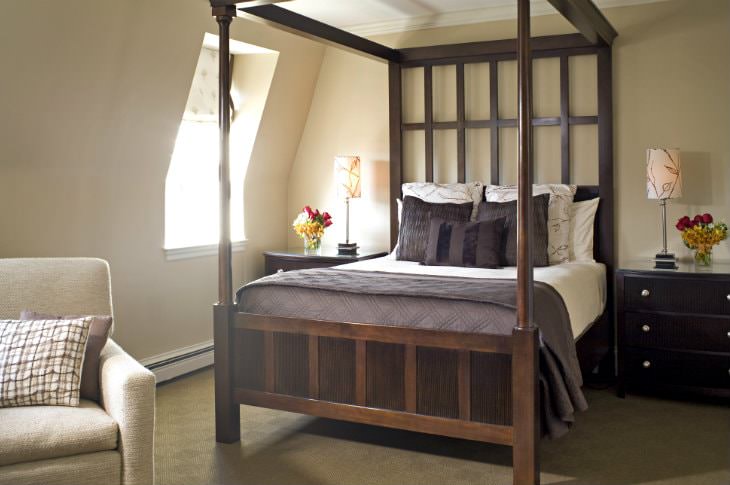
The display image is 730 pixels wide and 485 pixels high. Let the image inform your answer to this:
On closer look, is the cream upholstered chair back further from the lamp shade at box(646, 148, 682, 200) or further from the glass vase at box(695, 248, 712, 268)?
the glass vase at box(695, 248, 712, 268)

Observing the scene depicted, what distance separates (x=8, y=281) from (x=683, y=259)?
3.69 m

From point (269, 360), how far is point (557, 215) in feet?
6.71

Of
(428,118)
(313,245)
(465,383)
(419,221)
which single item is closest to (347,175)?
(313,245)

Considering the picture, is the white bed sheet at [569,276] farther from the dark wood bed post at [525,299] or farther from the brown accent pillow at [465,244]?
the dark wood bed post at [525,299]

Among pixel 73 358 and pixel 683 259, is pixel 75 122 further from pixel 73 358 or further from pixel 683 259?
pixel 683 259

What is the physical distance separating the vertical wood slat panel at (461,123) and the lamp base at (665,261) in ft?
4.58

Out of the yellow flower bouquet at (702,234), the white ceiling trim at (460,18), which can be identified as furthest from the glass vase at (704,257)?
the white ceiling trim at (460,18)

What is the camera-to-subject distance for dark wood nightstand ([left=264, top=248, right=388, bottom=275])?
5.25 metres

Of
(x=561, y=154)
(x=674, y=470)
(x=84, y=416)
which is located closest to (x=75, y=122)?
(x=84, y=416)

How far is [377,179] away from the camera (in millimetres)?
5734

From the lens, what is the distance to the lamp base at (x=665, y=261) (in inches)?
173

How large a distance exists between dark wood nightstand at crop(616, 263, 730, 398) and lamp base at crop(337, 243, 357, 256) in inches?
69.7

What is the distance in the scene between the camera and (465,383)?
10.6 ft

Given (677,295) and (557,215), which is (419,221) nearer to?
(557,215)
